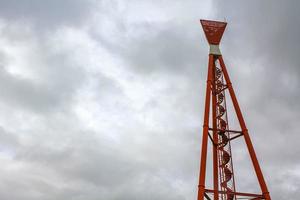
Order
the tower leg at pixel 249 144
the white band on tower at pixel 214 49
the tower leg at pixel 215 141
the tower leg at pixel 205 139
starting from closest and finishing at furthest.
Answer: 1. the tower leg at pixel 205 139
2. the tower leg at pixel 249 144
3. the tower leg at pixel 215 141
4. the white band on tower at pixel 214 49

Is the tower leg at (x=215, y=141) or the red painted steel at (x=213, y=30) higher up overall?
the red painted steel at (x=213, y=30)

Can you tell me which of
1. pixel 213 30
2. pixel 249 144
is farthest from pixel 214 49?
pixel 249 144

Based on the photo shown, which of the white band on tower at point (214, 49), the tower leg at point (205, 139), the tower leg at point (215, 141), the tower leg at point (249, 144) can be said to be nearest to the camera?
the tower leg at point (205, 139)

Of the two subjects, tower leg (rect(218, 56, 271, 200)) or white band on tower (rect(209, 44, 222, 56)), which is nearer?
tower leg (rect(218, 56, 271, 200))

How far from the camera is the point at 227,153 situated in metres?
34.0

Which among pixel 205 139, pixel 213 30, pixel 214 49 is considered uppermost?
pixel 213 30

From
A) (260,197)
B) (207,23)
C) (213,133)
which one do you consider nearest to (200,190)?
(260,197)

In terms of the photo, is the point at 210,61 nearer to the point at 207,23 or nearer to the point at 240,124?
the point at 207,23

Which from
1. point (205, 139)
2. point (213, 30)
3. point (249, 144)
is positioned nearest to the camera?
point (205, 139)

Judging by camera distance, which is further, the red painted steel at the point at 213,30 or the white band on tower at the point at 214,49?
the red painted steel at the point at 213,30

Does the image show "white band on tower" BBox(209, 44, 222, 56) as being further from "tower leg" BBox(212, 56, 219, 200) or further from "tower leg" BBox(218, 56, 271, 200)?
"tower leg" BBox(212, 56, 219, 200)

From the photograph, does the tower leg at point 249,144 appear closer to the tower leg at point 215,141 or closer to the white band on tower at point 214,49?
the white band on tower at point 214,49

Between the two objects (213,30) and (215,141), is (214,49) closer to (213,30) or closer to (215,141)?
(213,30)

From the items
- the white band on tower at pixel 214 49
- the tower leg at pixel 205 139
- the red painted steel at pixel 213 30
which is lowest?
the tower leg at pixel 205 139
